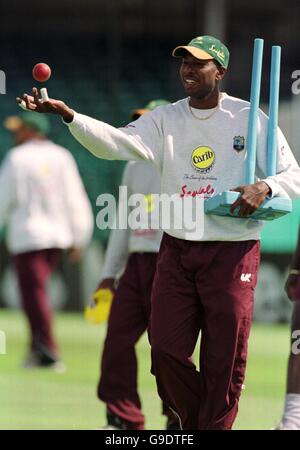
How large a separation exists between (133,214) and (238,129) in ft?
5.82

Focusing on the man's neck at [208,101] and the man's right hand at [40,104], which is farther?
the man's neck at [208,101]

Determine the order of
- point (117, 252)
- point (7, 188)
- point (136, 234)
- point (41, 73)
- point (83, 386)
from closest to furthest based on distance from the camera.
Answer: point (41, 73), point (136, 234), point (117, 252), point (83, 386), point (7, 188)

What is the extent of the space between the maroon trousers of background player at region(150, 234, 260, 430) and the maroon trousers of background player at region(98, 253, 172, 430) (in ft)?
4.61

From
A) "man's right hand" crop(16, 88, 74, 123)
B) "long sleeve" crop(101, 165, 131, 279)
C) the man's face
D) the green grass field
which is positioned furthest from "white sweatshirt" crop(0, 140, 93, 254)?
"man's right hand" crop(16, 88, 74, 123)

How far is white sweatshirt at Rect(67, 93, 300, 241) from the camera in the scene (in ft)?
19.4

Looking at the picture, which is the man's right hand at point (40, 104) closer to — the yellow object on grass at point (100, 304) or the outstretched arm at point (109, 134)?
the outstretched arm at point (109, 134)

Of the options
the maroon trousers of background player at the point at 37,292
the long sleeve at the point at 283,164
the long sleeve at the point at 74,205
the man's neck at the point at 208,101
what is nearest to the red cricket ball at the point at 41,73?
the man's neck at the point at 208,101

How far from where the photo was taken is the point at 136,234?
762cm

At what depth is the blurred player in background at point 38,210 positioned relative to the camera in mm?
11742

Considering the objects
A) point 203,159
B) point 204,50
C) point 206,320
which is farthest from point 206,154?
point 206,320

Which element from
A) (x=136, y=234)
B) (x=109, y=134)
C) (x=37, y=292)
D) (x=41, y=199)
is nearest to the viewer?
(x=109, y=134)

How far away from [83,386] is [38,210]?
267 centimetres

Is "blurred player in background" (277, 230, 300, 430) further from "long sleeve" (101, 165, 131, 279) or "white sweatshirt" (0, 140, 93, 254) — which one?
"white sweatshirt" (0, 140, 93, 254)

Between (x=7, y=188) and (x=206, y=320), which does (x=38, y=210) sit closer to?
(x=7, y=188)
